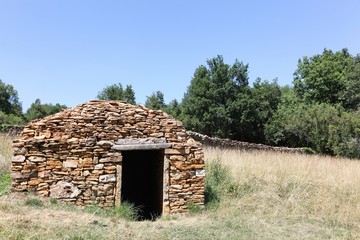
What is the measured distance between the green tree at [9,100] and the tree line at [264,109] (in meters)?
0.12

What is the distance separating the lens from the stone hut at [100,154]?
780cm

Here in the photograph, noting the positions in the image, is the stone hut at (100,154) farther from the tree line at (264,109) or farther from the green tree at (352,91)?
the green tree at (352,91)

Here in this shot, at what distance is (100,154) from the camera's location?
8.11 m

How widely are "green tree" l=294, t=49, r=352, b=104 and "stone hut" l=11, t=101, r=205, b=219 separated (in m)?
26.8

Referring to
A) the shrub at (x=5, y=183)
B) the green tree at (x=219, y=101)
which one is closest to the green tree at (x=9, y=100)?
the green tree at (x=219, y=101)

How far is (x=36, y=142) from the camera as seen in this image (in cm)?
780

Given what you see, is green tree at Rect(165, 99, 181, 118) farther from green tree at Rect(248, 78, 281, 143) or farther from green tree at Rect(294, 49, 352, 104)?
green tree at Rect(294, 49, 352, 104)

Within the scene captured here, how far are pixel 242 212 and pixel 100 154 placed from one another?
12.6 feet

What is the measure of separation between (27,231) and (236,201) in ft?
18.1

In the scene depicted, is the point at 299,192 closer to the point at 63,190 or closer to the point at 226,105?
the point at 63,190

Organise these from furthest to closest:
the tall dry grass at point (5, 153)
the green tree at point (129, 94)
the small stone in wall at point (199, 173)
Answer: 1. the green tree at point (129, 94)
2. the tall dry grass at point (5, 153)
3. the small stone in wall at point (199, 173)

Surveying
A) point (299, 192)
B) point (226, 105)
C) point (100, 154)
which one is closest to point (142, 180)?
point (100, 154)

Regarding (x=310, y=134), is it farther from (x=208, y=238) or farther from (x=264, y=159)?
(x=208, y=238)

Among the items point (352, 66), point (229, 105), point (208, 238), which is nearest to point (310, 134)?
point (229, 105)
